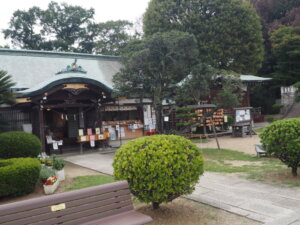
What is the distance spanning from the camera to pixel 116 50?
32125 millimetres

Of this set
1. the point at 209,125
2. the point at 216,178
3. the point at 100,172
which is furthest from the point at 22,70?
the point at 216,178

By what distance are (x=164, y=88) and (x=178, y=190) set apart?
352 inches

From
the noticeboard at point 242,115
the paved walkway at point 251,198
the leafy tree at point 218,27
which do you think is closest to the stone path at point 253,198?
the paved walkway at point 251,198

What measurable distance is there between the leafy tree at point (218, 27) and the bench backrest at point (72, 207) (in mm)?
20067

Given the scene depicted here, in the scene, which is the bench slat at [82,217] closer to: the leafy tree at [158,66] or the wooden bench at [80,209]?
the wooden bench at [80,209]

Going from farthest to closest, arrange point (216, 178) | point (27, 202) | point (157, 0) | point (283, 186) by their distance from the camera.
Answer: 1. point (157, 0)
2. point (216, 178)
3. point (283, 186)
4. point (27, 202)

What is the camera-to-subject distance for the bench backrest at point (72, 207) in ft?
11.2

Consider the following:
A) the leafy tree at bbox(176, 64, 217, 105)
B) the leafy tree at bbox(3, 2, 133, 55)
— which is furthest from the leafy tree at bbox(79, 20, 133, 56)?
the leafy tree at bbox(176, 64, 217, 105)

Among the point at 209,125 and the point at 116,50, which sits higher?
the point at 116,50

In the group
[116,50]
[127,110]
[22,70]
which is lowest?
[127,110]

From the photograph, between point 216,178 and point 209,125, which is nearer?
point 216,178

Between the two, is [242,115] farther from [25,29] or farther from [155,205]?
[25,29]

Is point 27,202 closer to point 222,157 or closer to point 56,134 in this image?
point 222,157

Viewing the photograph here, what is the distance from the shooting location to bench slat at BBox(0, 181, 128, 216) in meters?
3.39
